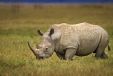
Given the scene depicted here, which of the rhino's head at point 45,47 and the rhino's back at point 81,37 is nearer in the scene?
the rhino's head at point 45,47

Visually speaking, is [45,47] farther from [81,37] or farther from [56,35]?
[81,37]

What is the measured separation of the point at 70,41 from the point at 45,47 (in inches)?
28.4

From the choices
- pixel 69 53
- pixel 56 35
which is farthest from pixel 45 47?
pixel 69 53

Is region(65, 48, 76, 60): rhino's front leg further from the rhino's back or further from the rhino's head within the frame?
the rhino's head

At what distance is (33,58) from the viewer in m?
15.2

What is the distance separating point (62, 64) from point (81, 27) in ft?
6.80

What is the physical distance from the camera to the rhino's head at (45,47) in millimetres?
14514

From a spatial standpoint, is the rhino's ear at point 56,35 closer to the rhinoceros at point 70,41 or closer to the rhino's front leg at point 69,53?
the rhinoceros at point 70,41

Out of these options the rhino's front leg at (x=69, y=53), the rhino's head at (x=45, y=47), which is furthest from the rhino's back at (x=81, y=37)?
the rhino's head at (x=45, y=47)

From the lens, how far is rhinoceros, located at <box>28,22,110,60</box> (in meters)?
14.7

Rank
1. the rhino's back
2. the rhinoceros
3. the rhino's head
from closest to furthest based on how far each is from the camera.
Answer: the rhino's head → the rhinoceros → the rhino's back

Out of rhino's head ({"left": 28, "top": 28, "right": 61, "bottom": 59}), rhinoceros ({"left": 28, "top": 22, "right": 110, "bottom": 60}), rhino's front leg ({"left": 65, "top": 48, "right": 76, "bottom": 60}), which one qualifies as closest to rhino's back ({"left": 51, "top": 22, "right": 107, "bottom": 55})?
rhinoceros ({"left": 28, "top": 22, "right": 110, "bottom": 60})

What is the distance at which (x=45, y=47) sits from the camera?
14594 millimetres

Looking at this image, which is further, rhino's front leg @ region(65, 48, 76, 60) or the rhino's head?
rhino's front leg @ region(65, 48, 76, 60)
